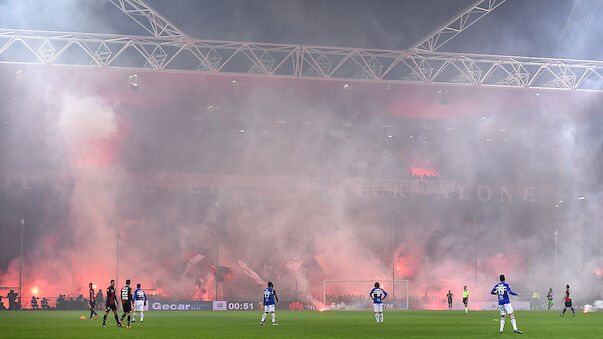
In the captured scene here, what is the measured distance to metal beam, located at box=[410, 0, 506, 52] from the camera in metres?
43.0

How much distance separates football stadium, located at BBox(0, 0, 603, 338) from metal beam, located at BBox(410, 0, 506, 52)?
66 centimetres

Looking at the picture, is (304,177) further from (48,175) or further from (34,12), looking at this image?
(34,12)

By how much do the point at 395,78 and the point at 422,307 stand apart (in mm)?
18945

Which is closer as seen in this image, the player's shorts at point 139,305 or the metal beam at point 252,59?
the player's shorts at point 139,305

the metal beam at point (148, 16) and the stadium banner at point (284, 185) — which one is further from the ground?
the metal beam at point (148, 16)

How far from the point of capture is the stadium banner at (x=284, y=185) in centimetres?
5438

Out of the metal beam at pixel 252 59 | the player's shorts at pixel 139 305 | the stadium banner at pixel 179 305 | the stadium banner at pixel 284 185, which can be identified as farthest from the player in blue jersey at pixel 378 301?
the stadium banner at pixel 284 185

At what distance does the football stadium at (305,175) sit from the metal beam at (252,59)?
0.30 metres

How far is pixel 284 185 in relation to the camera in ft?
192

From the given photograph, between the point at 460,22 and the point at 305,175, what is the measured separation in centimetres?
2044

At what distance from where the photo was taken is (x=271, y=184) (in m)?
58.3

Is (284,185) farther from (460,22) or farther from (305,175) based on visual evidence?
(460,22)

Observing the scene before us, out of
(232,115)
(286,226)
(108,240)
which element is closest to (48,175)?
(108,240)

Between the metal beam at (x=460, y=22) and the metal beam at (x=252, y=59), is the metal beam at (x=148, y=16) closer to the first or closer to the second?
the metal beam at (x=252, y=59)
